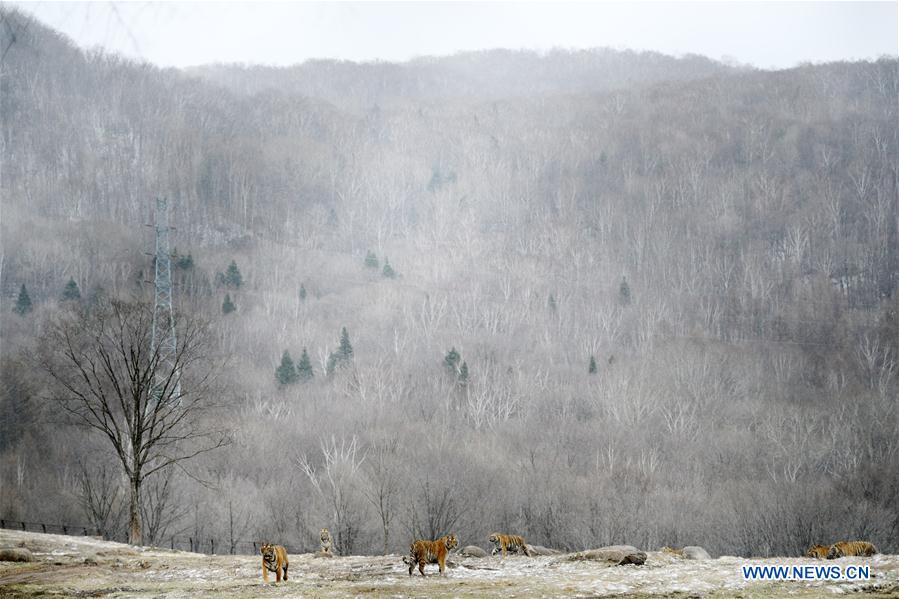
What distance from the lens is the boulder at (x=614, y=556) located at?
1748 centimetres

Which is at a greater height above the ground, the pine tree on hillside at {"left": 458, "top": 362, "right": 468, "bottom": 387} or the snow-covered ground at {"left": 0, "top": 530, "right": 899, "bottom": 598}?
the pine tree on hillside at {"left": 458, "top": 362, "right": 468, "bottom": 387}

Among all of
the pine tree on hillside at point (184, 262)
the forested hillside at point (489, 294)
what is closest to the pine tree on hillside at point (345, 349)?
the forested hillside at point (489, 294)

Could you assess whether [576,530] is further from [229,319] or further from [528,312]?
[229,319]

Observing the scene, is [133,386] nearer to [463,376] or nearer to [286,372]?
[286,372]

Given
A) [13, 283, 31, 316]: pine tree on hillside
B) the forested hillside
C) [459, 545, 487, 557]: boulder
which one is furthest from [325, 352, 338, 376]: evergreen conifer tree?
[459, 545, 487, 557]: boulder

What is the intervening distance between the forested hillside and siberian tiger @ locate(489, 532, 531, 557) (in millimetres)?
19558

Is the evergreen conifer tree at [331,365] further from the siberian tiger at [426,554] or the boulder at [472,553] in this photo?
the siberian tiger at [426,554]

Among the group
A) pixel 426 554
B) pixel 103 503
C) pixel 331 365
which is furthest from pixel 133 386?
pixel 331 365

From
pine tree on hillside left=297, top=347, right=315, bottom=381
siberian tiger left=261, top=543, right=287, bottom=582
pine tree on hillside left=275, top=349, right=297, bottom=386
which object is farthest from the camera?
pine tree on hillside left=297, top=347, right=315, bottom=381

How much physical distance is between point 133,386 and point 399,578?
15.3 m

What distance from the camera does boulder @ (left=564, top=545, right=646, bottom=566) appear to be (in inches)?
688

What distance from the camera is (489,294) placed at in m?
106

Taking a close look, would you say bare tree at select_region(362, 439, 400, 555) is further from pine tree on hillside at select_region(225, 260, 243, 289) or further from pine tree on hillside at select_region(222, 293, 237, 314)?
pine tree on hillside at select_region(225, 260, 243, 289)

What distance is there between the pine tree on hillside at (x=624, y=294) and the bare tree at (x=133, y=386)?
189 feet
